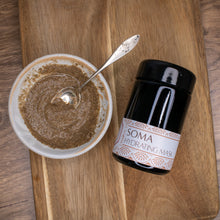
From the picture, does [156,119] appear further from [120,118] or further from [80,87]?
[80,87]

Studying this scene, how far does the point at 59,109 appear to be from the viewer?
0.89 meters

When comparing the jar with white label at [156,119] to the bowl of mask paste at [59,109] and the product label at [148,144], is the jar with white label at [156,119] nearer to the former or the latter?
the product label at [148,144]

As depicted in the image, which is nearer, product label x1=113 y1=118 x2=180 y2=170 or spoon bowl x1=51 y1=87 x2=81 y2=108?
product label x1=113 y1=118 x2=180 y2=170

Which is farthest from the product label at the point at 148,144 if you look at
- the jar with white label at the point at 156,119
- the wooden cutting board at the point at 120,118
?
the wooden cutting board at the point at 120,118

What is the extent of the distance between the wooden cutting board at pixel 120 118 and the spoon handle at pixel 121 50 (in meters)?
0.05

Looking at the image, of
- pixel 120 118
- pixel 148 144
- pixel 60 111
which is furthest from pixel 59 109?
pixel 148 144

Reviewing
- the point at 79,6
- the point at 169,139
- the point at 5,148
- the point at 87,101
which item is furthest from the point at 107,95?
the point at 5,148

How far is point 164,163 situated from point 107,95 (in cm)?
29

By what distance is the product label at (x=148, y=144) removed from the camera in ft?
2.35

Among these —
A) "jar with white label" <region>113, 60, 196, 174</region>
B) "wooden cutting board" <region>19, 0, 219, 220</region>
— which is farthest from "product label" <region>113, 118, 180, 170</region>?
"wooden cutting board" <region>19, 0, 219, 220</region>

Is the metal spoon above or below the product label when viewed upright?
above

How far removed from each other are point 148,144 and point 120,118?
0.20 metres

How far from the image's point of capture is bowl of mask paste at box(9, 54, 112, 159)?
0.86 m

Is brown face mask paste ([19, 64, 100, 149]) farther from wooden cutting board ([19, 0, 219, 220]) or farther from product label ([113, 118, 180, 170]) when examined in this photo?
product label ([113, 118, 180, 170])
